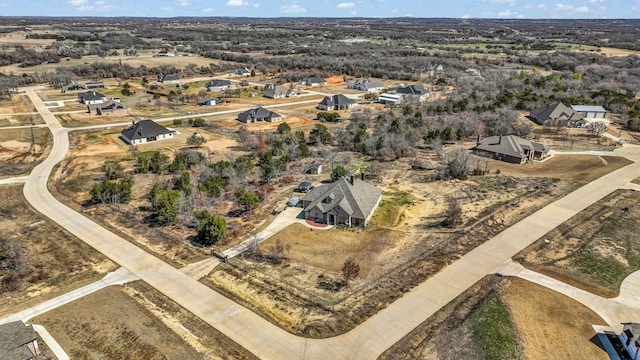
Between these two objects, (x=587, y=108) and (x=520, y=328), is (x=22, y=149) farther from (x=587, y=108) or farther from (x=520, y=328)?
(x=587, y=108)

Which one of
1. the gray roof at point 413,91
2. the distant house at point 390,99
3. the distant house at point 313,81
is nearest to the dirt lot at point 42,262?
the distant house at point 390,99

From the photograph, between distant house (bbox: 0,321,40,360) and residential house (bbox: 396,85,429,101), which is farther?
residential house (bbox: 396,85,429,101)

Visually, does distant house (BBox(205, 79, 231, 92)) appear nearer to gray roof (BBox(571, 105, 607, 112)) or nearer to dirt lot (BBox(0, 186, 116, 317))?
dirt lot (BBox(0, 186, 116, 317))

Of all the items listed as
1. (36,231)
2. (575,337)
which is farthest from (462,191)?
(36,231)

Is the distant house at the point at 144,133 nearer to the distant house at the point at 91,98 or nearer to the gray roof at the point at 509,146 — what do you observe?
the distant house at the point at 91,98

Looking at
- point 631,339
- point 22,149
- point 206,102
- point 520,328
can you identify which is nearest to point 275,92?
point 206,102

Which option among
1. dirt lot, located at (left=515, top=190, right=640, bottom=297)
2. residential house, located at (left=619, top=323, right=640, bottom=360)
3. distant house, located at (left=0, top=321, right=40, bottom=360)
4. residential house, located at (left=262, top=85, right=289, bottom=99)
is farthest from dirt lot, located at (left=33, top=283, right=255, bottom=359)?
residential house, located at (left=262, top=85, right=289, bottom=99)

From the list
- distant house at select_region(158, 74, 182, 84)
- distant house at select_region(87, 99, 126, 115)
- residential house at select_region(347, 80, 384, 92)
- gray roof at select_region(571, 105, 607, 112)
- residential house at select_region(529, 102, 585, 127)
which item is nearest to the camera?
residential house at select_region(529, 102, 585, 127)
